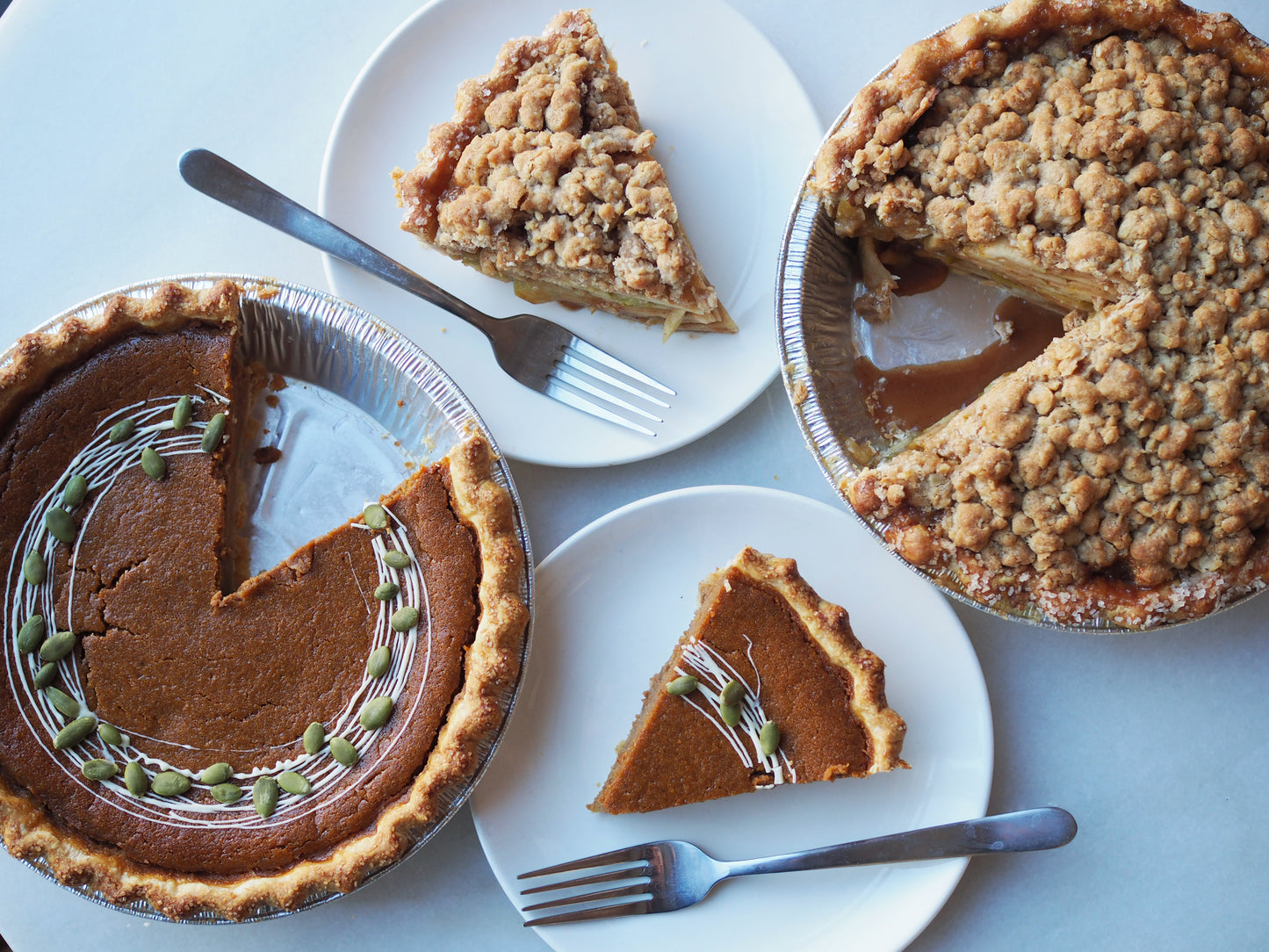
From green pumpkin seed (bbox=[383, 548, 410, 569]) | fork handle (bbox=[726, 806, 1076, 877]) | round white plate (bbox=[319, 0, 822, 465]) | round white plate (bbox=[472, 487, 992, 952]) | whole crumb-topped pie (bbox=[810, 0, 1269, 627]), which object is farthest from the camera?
round white plate (bbox=[319, 0, 822, 465])

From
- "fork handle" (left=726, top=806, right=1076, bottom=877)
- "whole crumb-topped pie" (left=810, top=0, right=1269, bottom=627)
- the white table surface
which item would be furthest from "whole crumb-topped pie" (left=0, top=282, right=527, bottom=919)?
"whole crumb-topped pie" (left=810, top=0, right=1269, bottom=627)

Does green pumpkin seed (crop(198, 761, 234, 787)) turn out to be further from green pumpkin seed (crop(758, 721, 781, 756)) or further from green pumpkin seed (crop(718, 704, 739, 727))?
green pumpkin seed (crop(758, 721, 781, 756))

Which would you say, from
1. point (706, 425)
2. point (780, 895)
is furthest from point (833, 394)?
point (780, 895)

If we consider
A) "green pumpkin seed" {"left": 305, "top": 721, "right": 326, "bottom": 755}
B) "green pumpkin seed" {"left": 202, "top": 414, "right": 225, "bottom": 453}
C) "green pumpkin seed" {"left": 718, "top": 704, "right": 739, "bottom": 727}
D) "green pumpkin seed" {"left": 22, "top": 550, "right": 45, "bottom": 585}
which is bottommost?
"green pumpkin seed" {"left": 718, "top": 704, "right": 739, "bottom": 727}

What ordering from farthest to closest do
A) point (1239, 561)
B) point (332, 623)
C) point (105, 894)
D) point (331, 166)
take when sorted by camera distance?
1. point (331, 166)
2. point (332, 623)
3. point (105, 894)
4. point (1239, 561)

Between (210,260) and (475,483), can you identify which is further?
(210,260)

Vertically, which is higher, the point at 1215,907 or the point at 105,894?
the point at 105,894

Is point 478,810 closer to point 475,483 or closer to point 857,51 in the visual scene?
point 475,483
